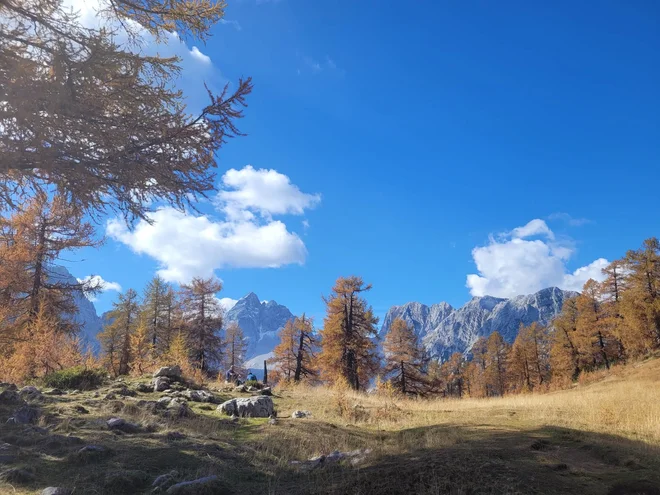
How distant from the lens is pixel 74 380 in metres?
13.8

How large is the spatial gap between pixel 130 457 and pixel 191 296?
104ft

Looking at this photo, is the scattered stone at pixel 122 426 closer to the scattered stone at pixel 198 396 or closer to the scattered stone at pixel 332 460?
the scattered stone at pixel 332 460

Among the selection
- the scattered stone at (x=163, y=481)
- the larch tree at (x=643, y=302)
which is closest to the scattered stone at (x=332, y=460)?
the scattered stone at (x=163, y=481)

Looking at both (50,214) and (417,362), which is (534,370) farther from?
(50,214)

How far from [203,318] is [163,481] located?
31955 millimetres

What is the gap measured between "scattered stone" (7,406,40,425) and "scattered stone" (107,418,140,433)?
1.53m

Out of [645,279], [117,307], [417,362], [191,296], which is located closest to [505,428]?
[417,362]

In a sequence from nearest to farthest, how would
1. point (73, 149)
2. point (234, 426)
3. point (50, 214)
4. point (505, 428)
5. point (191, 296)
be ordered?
point (73, 149) → point (505, 428) → point (234, 426) → point (50, 214) → point (191, 296)

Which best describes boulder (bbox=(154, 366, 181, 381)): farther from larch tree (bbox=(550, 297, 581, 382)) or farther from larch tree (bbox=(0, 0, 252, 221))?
larch tree (bbox=(550, 297, 581, 382))

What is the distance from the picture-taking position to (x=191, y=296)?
120 ft

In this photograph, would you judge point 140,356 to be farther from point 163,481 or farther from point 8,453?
point 163,481

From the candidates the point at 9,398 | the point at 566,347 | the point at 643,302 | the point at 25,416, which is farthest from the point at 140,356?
the point at 566,347

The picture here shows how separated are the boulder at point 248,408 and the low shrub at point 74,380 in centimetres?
536

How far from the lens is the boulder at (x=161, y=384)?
46.7 feet
